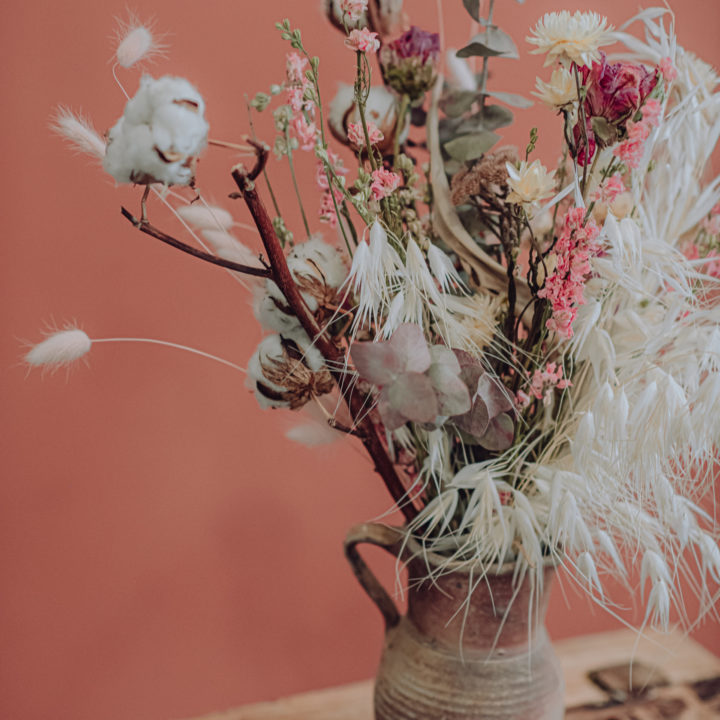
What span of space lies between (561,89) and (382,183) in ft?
0.52

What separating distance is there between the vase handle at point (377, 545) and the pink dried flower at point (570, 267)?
28cm

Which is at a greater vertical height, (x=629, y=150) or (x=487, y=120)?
(x=487, y=120)

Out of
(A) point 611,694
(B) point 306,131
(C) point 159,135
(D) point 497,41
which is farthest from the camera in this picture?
(A) point 611,694

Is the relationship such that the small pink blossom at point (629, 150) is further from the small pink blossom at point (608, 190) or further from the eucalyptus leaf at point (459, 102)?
the eucalyptus leaf at point (459, 102)

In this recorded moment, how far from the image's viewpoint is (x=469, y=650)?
724 mm

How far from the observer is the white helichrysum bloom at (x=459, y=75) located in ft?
2.56

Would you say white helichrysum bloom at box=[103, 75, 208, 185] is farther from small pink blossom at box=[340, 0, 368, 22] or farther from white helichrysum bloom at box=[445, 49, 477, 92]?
white helichrysum bloom at box=[445, 49, 477, 92]

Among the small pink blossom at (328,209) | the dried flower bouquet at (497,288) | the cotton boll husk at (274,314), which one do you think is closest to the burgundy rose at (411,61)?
the dried flower bouquet at (497,288)

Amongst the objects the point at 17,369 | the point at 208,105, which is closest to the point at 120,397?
the point at 17,369

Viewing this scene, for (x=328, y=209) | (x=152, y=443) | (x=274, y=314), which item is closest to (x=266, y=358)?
(x=274, y=314)

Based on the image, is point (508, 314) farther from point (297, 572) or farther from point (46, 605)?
point (46, 605)

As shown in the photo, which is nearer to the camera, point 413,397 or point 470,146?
point 413,397

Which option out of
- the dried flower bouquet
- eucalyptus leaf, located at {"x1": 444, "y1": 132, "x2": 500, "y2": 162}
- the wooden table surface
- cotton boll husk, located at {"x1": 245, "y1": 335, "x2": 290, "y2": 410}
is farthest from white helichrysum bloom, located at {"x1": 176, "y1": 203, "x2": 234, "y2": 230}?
the wooden table surface

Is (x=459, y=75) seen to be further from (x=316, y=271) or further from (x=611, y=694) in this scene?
(x=611, y=694)
